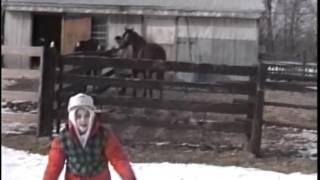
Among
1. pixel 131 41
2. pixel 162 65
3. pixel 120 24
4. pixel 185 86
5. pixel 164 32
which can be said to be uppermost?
pixel 120 24

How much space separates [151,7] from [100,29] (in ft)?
7.81

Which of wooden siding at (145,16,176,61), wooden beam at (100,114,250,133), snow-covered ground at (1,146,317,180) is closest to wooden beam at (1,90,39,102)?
wooden beam at (100,114,250,133)

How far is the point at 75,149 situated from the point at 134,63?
4.33 meters

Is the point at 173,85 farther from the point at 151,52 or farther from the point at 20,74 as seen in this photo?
the point at 151,52

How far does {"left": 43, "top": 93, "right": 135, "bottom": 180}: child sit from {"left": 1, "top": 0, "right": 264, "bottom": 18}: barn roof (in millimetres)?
13244

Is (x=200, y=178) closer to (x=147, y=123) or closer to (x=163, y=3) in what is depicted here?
(x=147, y=123)

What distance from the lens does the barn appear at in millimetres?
17062

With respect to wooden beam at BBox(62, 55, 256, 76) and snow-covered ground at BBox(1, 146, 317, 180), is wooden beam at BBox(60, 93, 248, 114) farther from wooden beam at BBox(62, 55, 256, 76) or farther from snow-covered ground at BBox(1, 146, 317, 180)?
snow-covered ground at BBox(1, 146, 317, 180)

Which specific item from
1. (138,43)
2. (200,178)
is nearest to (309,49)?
(138,43)

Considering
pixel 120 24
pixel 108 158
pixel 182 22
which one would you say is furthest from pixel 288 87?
pixel 120 24

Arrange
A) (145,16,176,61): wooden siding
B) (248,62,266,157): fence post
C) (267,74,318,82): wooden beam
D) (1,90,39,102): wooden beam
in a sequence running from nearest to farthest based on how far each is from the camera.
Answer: (248,62,266,157): fence post
(1,90,39,102): wooden beam
(267,74,318,82): wooden beam
(145,16,176,61): wooden siding

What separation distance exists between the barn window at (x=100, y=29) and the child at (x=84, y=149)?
1479 centimetres

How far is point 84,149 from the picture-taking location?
371cm

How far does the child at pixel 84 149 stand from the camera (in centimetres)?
366
